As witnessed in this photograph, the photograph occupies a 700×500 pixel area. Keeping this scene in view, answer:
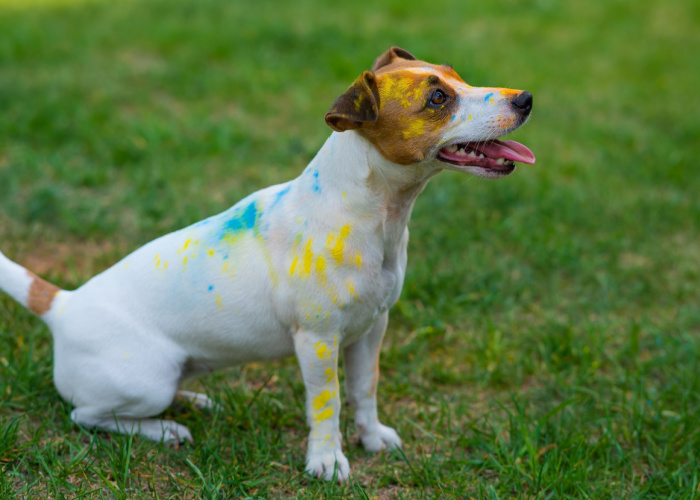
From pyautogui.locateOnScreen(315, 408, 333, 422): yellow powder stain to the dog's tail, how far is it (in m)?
1.15

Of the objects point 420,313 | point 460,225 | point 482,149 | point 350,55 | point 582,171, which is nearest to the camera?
point 482,149

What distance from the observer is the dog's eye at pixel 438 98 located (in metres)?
2.38

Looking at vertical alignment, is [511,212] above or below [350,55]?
below

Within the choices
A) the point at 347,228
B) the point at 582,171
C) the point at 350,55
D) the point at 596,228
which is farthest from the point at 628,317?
the point at 350,55

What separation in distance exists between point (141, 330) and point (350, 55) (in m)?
4.93

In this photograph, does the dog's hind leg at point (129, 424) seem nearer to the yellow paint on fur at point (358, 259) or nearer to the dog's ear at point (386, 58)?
the yellow paint on fur at point (358, 259)

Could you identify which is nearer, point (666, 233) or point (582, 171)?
point (666, 233)

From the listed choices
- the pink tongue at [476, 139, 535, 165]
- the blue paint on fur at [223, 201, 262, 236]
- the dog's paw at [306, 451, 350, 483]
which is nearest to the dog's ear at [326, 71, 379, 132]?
the pink tongue at [476, 139, 535, 165]

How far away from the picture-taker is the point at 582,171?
5.73 meters

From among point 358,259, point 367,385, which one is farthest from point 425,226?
point 358,259

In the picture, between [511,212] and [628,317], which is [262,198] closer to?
[628,317]

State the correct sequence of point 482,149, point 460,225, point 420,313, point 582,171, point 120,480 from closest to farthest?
point 482,149 < point 120,480 < point 420,313 < point 460,225 < point 582,171

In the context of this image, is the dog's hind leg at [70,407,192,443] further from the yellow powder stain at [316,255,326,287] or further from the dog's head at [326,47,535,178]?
the dog's head at [326,47,535,178]

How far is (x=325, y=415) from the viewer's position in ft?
8.95
